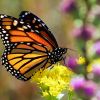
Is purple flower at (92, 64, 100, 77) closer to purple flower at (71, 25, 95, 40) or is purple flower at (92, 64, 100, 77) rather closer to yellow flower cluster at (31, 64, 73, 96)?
purple flower at (71, 25, 95, 40)

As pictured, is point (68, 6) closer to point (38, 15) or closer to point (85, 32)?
point (85, 32)

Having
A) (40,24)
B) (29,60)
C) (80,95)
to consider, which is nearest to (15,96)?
(29,60)

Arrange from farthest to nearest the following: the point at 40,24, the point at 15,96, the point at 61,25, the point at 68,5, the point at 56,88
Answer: the point at 61,25 → the point at 15,96 → the point at 40,24 → the point at 56,88 → the point at 68,5

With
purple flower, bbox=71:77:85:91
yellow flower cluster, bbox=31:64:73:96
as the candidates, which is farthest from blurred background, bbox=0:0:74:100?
purple flower, bbox=71:77:85:91

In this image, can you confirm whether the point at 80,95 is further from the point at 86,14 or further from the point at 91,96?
the point at 86,14

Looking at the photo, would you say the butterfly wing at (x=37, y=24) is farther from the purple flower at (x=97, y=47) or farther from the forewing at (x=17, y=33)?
the purple flower at (x=97, y=47)

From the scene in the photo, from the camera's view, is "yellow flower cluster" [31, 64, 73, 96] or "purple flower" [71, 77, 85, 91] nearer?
"purple flower" [71, 77, 85, 91]

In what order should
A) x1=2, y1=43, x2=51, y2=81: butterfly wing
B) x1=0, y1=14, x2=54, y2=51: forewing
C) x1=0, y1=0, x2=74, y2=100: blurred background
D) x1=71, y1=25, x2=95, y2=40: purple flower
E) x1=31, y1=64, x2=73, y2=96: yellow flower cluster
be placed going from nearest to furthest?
1. x1=71, y1=25, x2=95, y2=40: purple flower
2. x1=31, y1=64, x2=73, y2=96: yellow flower cluster
3. x1=0, y1=14, x2=54, y2=51: forewing
4. x1=2, y1=43, x2=51, y2=81: butterfly wing
5. x1=0, y1=0, x2=74, y2=100: blurred background
